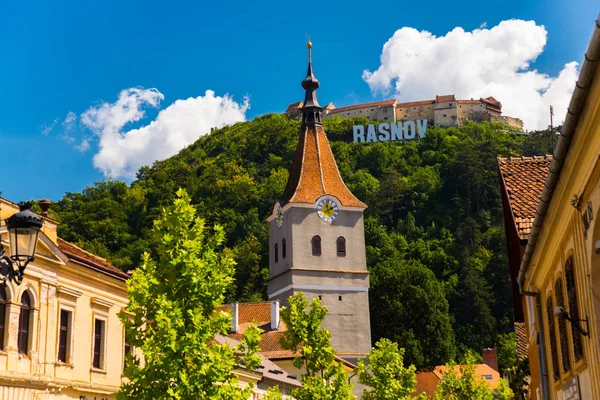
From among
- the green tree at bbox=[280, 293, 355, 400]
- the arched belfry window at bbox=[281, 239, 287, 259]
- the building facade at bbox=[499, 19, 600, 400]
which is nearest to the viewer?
the building facade at bbox=[499, 19, 600, 400]

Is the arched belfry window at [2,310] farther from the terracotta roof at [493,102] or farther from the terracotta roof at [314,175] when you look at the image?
the terracotta roof at [493,102]

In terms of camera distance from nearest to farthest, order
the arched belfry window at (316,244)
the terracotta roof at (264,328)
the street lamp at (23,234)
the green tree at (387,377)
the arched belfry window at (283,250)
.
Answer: the street lamp at (23,234)
the green tree at (387,377)
the terracotta roof at (264,328)
the arched belfry window at (316,244)
the arched belfry window at (283,250)

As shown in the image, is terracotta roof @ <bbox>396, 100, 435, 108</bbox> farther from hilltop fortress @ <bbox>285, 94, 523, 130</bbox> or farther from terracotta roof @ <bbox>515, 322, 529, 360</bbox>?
terracotta roof @ <bbox>515, 322, 529, 360</bbox>

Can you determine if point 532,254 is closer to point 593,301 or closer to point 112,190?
point 593,301

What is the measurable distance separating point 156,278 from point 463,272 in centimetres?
8684

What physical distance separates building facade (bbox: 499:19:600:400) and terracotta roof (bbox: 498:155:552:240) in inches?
1.0

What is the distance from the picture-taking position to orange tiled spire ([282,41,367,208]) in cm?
6750

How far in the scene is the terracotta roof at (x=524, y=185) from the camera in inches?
669

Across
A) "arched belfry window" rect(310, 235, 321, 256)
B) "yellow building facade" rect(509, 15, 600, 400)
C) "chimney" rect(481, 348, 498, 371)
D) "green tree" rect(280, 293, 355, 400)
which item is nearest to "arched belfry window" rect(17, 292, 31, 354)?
"green tree" rect(280, 293, 355, 400)

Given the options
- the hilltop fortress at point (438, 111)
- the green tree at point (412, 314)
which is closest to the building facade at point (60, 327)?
the green tree at point (412, 314)

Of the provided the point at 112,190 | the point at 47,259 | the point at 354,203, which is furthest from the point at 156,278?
the point at 112,190

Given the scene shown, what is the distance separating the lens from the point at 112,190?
371 feet

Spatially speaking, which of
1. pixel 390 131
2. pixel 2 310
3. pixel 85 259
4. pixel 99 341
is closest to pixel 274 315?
pixel 99 341

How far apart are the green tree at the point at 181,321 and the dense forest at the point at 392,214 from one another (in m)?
53.9
